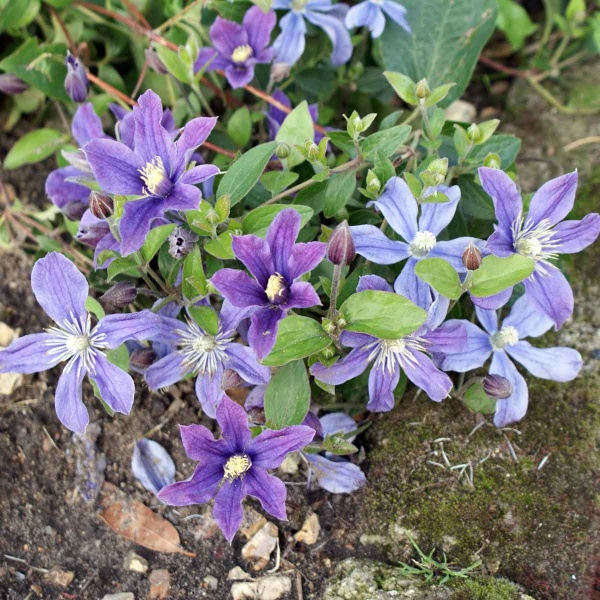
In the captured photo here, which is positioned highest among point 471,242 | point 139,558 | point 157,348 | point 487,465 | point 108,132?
point 471,242

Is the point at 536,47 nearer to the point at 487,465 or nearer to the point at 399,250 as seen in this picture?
the point at 399,250

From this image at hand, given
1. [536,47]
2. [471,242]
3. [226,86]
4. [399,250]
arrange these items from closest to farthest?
[471,242]
[399,250]
[226,86]
[536,47]

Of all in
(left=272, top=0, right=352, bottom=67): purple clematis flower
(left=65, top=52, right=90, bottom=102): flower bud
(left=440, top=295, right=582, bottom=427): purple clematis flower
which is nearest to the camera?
(left=440, top=295, right=582, bottom=427): purple clematis flower

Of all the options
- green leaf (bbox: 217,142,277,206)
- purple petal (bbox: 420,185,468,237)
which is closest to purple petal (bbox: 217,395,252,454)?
green leaf (bbox: 217,142,277,206)

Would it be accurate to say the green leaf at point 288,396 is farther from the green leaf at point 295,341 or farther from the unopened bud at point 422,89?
the unopened bud at point 422,89

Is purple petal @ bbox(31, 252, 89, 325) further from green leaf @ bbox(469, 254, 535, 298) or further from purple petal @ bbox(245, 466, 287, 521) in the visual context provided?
green leaf @ bbox(469, 254, 535, 298)

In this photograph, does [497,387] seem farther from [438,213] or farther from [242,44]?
[242,44]

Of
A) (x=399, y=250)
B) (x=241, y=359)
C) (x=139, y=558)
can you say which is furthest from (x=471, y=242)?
(x=139, y=558)
